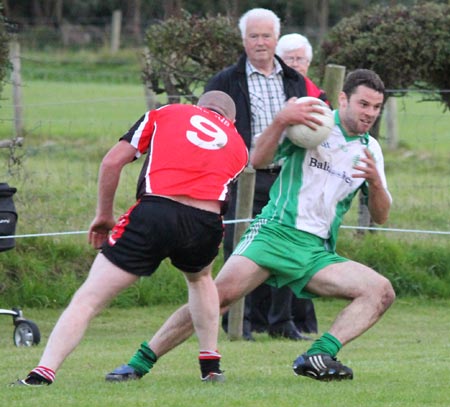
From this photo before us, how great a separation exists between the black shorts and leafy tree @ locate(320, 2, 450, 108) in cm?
616

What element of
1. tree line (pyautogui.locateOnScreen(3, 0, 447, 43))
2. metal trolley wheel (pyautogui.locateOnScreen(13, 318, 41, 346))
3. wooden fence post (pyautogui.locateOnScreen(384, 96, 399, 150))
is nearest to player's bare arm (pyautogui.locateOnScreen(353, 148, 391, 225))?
metal trolley wheel (pyautogui.locateOnScreen(13, 318, 41, 346))

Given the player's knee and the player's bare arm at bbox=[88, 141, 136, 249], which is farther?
the player's knee

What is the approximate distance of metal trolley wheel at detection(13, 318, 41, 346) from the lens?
962cm

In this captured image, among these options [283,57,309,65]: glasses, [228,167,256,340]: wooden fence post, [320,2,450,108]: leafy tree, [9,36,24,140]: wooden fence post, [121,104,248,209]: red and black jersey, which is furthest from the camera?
[320,2,450,108]: leafy tree

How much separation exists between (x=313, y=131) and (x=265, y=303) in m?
3.66

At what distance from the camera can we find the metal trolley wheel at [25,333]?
962 centimetres

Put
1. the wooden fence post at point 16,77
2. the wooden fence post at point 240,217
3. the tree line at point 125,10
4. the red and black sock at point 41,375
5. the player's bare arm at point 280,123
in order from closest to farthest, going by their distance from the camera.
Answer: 1. the red and black sock at point 41,375
2. the player's bare arm at point 280,123
3. the wooden fence post at point 240,217
4. the wooden fence post at point 16,77
5. the tree line at point 125,10

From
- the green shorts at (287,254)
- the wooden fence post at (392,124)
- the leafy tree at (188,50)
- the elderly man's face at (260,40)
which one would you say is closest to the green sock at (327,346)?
the green shorts at (287,254)

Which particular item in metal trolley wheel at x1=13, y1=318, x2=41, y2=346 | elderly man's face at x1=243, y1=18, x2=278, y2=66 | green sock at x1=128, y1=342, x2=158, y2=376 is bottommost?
metal trolley wheel at x1=13, y1=318, x2=41, y2=346

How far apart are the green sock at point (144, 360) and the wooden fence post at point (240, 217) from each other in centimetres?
243

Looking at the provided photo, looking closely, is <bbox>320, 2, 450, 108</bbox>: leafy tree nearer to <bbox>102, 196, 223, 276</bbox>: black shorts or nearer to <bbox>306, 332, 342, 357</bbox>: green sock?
<bbox>306, 332, 342, 357</bbox>: green sock

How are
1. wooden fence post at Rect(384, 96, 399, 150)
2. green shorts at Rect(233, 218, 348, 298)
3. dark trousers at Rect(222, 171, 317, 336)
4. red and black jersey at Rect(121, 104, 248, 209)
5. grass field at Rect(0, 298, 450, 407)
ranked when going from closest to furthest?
1. grass field at Rect(0, 298, 450, 407)
2. red and black jersey at Rect(121, 104, 248, 209)
3. green shorts at Rect(233, 218, 348, 298)
4. dark trousers at Rect(222, 171, 317, 336)
5. wooden fence post at Rect(384, 96, 399, 150)

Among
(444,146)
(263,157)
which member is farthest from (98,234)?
(444,146)

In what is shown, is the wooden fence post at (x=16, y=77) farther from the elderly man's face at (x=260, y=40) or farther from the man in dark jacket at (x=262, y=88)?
the elderly man's face at (x=260, y=40)
